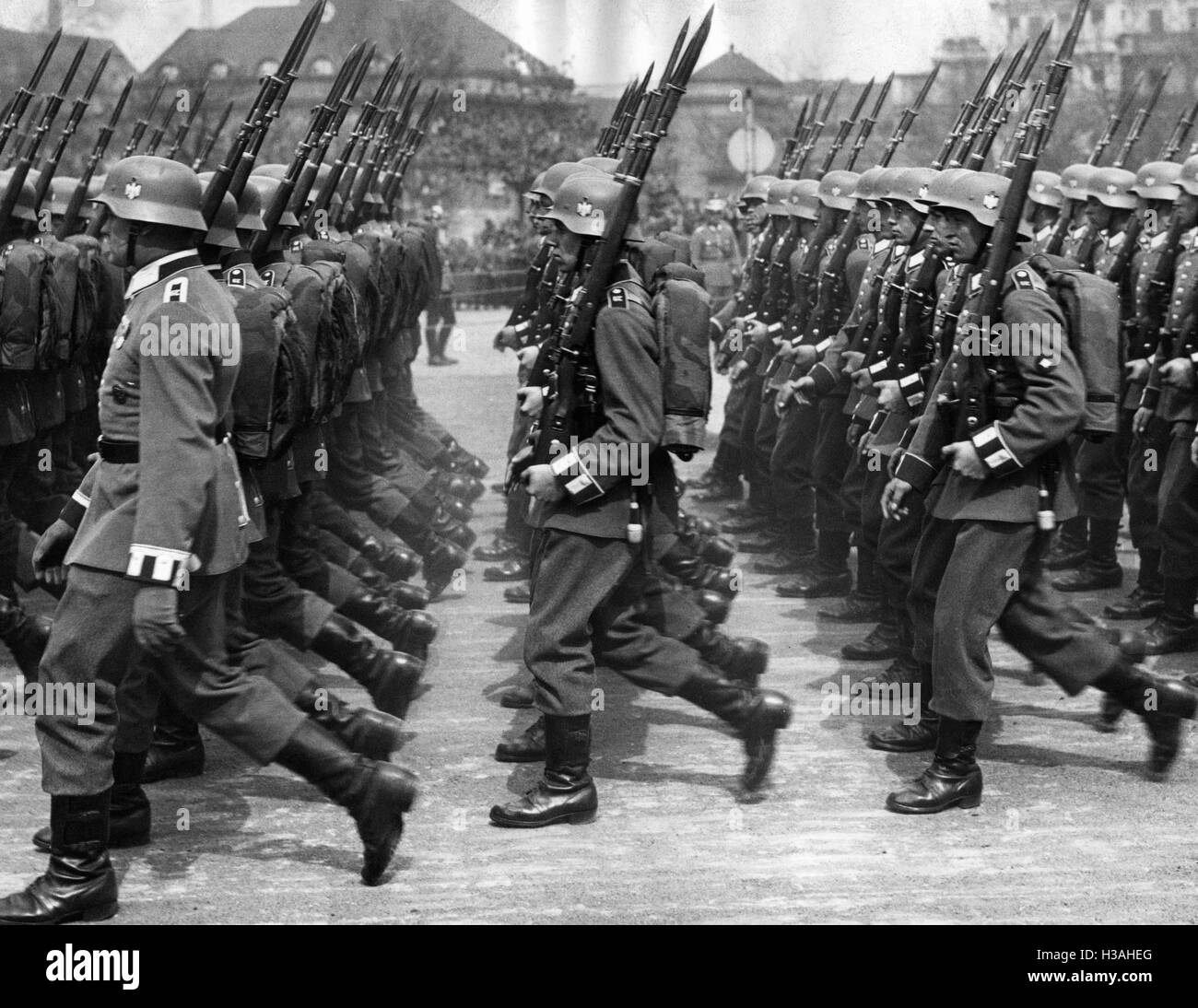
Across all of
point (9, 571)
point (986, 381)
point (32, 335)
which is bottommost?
point (9, 571)

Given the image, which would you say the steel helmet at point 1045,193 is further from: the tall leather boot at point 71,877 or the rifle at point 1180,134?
the tall leather boot at point 71,877

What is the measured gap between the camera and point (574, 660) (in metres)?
5.73

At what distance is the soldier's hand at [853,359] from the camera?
8023mm

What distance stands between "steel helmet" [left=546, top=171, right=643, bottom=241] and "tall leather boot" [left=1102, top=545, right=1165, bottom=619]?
384cm

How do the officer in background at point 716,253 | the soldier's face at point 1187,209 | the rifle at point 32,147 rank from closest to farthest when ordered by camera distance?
the rifle at point 32,147, the soldier's face at point 1187,209, the officer in background at point 716,253

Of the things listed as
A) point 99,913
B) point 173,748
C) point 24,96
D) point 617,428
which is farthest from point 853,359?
point 24,96

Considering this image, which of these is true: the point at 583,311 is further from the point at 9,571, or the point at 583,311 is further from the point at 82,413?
the point at 82,413

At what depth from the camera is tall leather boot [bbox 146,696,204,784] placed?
6.06 m

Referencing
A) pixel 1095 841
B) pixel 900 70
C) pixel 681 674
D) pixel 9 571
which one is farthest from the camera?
pixel 900 70

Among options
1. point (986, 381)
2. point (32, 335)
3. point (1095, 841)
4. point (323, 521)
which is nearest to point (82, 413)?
point (32, 335)

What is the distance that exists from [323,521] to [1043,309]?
3.39 metres

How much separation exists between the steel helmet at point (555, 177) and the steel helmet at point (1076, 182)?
368 centimetres

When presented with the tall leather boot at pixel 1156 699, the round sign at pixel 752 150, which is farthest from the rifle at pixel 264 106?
the round sign at pixel 752 150

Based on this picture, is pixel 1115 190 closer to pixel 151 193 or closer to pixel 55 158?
pixel 55 158
